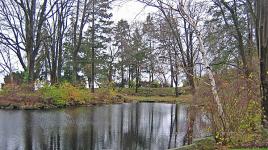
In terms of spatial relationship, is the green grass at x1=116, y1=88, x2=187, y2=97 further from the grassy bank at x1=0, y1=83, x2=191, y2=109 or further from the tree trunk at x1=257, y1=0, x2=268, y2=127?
the tree trunk at x1=257, y1=0, x2=268, y2=127

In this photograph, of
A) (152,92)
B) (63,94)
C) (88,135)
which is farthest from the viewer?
(152,92)

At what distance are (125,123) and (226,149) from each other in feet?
33.5

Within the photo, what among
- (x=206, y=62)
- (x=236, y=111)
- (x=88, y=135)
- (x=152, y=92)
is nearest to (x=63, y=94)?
(x=88, y=135)

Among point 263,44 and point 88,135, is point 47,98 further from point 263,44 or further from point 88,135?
point 263,44

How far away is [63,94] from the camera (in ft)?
99.5

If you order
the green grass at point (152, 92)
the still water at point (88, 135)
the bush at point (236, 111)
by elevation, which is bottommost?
the still water at point (88, 135)

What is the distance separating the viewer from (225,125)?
9922 millimetres

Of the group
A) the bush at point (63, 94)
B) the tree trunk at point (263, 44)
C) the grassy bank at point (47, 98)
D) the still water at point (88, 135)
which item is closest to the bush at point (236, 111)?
the tree trunk at point (263, 44)

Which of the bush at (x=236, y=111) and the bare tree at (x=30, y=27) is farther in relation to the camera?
the bare tree at (x=30, y=27)

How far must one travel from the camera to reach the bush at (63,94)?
2928 cm

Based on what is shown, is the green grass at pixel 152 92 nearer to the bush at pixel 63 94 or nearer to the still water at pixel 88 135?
the bush at pixel 63 94

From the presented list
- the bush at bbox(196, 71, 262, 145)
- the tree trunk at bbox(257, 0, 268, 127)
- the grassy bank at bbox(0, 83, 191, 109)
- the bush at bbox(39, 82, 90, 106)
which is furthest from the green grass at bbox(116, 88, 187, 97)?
the tree trunk at bbox(257, 0, 268, 127)

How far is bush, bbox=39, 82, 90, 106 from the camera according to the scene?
2928cm

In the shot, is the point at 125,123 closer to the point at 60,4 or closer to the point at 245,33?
the point at 245,33
